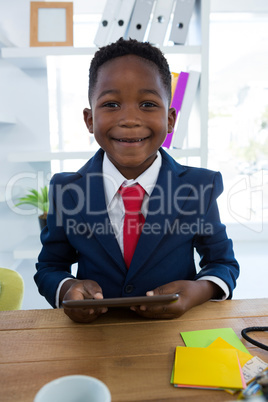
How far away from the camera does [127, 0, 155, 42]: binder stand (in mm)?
1796

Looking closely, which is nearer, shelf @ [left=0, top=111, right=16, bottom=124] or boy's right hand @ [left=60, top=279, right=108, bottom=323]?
boy's right hand @ [left=60, top=279, right=108, bottom=323]

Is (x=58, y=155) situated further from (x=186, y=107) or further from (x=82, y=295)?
(x=82, y=295)

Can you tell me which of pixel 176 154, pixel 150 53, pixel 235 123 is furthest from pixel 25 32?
pixel 235 123

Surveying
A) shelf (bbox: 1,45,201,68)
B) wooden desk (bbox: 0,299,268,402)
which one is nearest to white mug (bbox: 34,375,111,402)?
wooden desk (bbox: 0,299,268,402)

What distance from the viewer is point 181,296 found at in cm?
79

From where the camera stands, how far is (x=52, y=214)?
1080 mm

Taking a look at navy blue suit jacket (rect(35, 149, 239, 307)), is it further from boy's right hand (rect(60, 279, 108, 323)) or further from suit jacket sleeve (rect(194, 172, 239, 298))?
boy's right hand (rect(60, 279, 108, 323))

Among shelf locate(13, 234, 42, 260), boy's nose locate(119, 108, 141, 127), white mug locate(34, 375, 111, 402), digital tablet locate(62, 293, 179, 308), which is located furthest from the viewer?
shelf locate(13, 234, 42, 260)

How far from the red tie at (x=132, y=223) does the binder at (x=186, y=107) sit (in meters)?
0.92

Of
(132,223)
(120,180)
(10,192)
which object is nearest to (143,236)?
(132,223)

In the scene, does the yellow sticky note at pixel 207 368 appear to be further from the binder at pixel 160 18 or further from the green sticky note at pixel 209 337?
the binder at pixel 160 18

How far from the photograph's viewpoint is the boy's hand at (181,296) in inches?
30.0

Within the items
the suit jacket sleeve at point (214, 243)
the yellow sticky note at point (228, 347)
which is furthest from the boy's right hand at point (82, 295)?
the suit jacket sleeve at point (214, 243)

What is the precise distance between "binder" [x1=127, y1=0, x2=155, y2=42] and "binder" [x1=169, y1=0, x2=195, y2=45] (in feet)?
0.45
